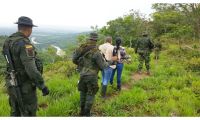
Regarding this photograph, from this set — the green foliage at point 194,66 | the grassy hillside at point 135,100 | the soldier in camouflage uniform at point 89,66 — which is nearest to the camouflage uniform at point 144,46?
the grassy hillside at point 135,100

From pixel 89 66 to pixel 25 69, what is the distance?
2.27m

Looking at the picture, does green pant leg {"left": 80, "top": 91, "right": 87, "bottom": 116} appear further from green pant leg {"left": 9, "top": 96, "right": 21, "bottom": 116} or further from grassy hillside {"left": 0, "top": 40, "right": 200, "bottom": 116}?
green pant leg {"left": 9, "top": 96, "right": 21, "bottom": 116}

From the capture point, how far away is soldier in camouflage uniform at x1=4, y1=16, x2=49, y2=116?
5.51 meters

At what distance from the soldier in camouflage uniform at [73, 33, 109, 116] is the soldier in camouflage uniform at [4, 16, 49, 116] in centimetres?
180

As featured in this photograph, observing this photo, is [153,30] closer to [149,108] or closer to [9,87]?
[149,108]

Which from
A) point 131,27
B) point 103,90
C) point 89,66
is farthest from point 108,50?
point 131,27

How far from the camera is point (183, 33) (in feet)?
102

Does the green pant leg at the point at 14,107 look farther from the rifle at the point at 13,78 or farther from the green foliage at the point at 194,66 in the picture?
the green foliage at the point at 194,66

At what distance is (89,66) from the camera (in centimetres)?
761

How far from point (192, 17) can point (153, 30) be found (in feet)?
30.8

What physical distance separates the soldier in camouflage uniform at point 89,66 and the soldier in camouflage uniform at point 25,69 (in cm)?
180

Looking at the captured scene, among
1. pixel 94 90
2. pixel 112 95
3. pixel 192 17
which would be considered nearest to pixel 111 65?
pixel 112 95

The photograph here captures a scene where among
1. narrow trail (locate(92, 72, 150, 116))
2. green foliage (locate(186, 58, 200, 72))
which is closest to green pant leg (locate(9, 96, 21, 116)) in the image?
narrow trail (locate(92, 72, 150, 116))

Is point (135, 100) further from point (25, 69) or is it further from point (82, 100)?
point (25, 69)
